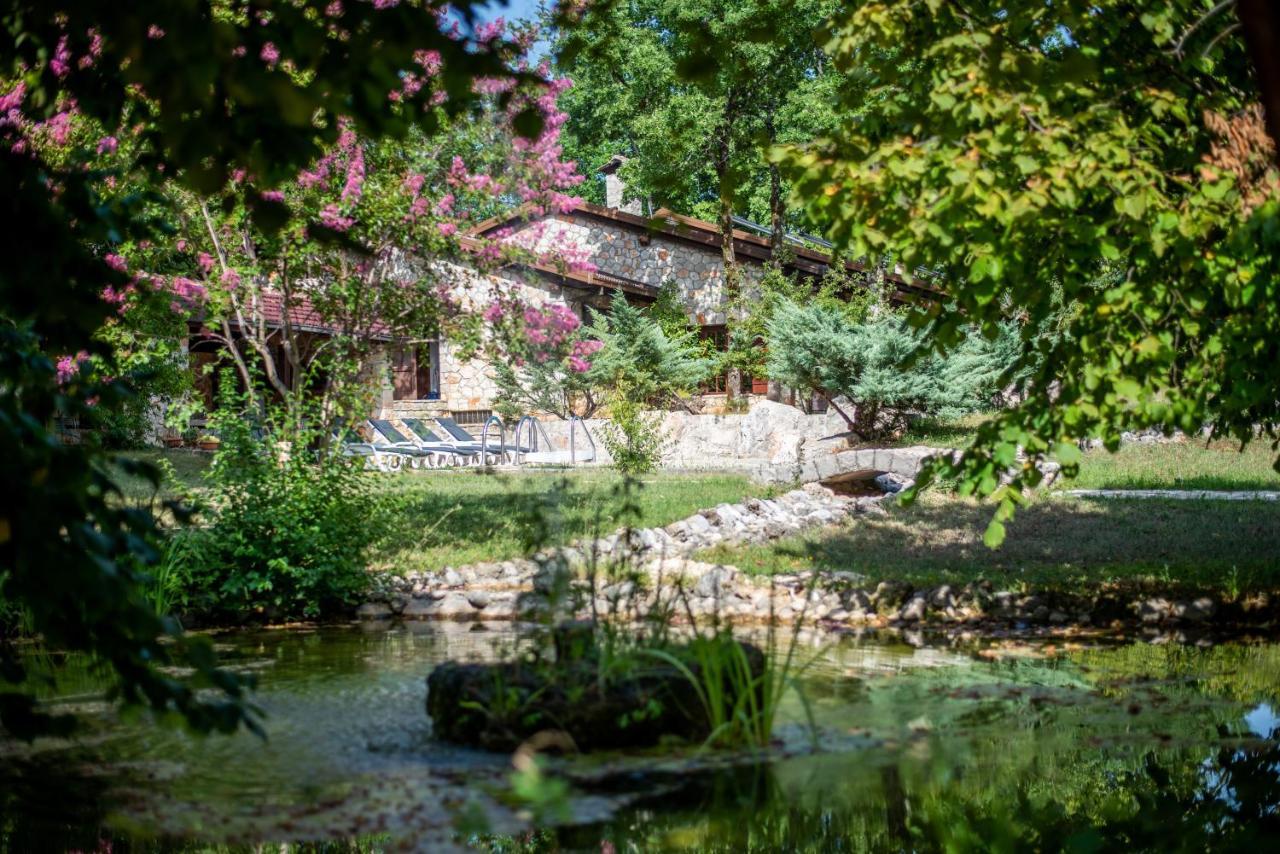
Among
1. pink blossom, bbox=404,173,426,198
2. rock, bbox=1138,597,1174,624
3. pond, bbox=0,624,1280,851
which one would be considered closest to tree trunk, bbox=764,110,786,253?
pink blossom, bbox=404,173,426,198

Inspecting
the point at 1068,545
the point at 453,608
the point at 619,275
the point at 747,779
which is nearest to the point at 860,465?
the point at 1068,545

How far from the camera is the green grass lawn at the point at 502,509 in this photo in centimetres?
1127

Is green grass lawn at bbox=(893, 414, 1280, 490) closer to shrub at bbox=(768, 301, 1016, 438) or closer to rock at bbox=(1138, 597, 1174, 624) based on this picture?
shrub at bbox=(768, 301, 1016, 438)

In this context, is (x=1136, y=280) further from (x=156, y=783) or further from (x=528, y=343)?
(x=528, y=343)

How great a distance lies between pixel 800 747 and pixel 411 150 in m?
8.03

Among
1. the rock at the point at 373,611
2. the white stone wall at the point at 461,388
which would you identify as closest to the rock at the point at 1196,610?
the rock at the point at 373,611

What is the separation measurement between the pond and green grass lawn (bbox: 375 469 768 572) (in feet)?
10.0

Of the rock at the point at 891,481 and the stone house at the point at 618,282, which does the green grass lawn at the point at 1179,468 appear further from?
the stone house at the point at 618,282

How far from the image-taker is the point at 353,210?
1138 cm

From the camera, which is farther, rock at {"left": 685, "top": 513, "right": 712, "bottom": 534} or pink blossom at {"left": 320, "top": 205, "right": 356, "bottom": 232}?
rock at {"left": 685, "top": 513, "right": 712, "bottom": 534}

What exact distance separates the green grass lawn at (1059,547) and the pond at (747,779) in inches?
110

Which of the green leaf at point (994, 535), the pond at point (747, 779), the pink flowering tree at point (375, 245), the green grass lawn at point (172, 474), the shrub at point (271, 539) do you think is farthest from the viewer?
the green grass lawn at point (172, 474)

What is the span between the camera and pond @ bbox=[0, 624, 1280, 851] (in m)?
4.41

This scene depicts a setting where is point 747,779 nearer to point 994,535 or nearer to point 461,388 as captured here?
point 994,535
